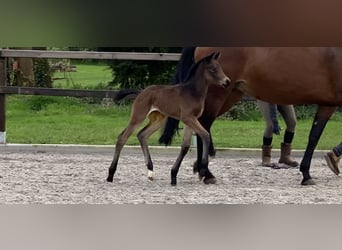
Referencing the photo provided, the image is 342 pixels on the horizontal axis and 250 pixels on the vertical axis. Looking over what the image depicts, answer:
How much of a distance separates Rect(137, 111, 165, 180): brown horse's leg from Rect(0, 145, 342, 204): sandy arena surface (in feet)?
0.43

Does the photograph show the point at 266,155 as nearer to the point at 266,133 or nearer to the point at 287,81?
the point at 266,133

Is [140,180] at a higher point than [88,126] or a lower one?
higher

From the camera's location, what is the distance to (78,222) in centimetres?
55

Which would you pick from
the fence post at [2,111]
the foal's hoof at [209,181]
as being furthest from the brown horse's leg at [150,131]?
the fence post at [2,111]

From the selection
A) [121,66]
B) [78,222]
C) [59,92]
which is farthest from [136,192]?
[121,66]

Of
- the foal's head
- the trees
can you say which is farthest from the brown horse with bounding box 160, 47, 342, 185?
the trees

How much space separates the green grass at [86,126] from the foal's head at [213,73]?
2282 millimetres

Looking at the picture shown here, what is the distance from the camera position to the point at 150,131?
5.20 m

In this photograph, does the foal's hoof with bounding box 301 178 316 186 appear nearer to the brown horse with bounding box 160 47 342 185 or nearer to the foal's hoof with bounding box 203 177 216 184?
the brown horse with bounding box 160 47 342 185

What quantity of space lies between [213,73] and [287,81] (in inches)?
21.9

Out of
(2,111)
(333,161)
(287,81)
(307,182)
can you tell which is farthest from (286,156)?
(2,111)
